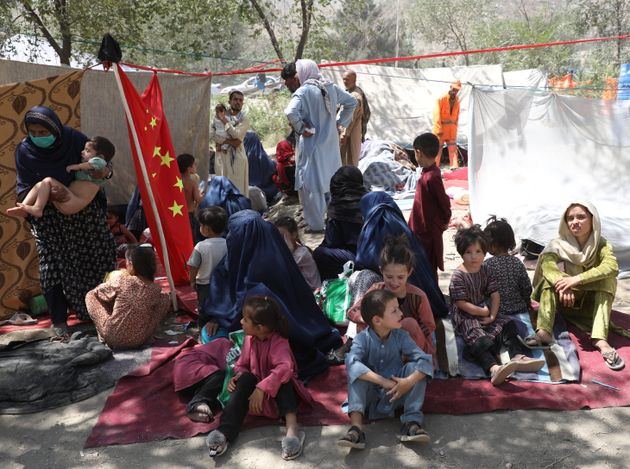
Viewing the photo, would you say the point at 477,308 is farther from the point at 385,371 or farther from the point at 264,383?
the point at 264,383

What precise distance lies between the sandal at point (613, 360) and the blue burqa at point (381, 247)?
3.19ft

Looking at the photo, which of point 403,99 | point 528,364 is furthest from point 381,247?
point 403,99

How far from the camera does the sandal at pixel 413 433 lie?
2.98 meters

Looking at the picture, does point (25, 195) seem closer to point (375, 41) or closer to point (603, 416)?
point (603, 416)

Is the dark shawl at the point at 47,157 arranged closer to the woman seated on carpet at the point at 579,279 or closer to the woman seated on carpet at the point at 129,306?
the woman seated on carpet at the point at 129,306

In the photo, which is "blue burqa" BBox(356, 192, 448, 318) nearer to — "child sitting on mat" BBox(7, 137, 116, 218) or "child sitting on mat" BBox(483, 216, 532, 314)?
"child sitting on mat" BBox(483, 216, 532, 314)

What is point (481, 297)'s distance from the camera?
4.01 meters

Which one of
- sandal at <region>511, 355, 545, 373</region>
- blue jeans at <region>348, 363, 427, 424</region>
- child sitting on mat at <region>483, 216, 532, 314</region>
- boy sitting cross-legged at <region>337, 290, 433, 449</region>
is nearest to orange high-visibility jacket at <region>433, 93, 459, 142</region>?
child sitting on mat at <region>483, 216, 532, 314</region>

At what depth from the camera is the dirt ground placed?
2.95m

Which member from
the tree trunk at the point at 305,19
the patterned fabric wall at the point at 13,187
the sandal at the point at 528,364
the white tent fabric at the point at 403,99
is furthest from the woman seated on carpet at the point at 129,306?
the white tent fabric at the point at 403,99

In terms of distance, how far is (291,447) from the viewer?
3.01 m

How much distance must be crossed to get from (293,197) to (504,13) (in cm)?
6180

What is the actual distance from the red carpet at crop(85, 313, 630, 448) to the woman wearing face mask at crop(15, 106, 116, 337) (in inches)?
39.8

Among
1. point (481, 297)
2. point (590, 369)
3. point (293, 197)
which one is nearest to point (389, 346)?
point (481, 297)
